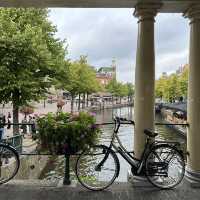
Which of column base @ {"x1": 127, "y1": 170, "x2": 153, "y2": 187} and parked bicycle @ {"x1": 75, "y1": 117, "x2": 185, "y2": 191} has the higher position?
parked bicycle @ {"x1": 75, "y1": 117, "x2": 185, "y2": 191}

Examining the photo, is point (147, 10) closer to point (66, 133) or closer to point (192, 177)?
point (66, 133)

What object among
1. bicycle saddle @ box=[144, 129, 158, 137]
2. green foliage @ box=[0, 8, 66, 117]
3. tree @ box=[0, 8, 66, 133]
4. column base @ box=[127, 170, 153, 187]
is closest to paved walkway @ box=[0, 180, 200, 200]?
column base @ box=[127, 170, 153, 187]

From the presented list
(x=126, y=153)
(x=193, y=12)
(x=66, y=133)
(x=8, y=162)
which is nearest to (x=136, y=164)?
(x=126, y=153)

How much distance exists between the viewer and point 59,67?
20.9m

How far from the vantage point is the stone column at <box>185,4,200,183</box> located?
5.73 meters

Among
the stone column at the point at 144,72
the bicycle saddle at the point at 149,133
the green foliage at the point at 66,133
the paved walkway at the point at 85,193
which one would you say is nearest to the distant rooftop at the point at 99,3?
the stone column at the point at 144,72

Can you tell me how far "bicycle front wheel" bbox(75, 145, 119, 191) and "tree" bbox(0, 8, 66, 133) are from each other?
476 inches

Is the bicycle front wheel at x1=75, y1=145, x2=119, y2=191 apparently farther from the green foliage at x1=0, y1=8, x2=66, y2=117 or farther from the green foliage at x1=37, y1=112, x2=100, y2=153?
the green foliage at x1=0, y1=8, x2=66, y2=117

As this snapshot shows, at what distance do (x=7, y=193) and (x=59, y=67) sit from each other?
1607 cm

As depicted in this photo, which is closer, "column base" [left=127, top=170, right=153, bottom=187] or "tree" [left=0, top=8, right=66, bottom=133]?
"column base" [left=127, top=170, right=153, bottom=187]

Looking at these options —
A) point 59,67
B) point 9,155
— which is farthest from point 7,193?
point 59,67

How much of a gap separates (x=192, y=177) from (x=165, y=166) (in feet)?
1.64

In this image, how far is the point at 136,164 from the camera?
223 inches

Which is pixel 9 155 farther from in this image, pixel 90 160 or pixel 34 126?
pixel 90 160
